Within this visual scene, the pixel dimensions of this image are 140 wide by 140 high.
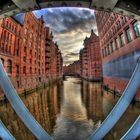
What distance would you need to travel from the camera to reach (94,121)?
12.8 m

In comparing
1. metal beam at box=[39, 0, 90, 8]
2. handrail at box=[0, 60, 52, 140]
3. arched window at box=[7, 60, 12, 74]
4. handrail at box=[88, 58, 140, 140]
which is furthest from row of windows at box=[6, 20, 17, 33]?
handrail at box=[88, 58, 140, 140]

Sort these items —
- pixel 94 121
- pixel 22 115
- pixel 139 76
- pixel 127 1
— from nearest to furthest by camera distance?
pixel 127 1 < pixel 139 76 < pixel 22 115 < pixel 94 121

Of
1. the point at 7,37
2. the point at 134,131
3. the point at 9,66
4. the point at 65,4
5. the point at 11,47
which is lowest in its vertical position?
the point at 134,131

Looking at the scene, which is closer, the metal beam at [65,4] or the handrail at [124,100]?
the metal beam at [65,4]

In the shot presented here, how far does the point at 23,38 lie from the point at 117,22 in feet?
61.9

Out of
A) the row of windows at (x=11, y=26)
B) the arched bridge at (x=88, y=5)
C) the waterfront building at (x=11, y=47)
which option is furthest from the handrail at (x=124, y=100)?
the row of windows at (x=11, y=26)

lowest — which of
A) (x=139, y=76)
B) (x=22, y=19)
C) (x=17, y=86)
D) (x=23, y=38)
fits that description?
(x=17, y=86)

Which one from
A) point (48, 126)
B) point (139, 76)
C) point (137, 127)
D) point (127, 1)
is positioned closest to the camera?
point (127, 1)

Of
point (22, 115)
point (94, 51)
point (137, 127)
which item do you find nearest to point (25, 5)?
point (22, 115)

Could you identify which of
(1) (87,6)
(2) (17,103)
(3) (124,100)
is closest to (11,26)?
(2) (17,103)

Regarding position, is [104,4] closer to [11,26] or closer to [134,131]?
[134,131]

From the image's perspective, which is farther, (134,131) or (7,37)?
(7,37)

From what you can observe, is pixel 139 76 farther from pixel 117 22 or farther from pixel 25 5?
pixel 117 22

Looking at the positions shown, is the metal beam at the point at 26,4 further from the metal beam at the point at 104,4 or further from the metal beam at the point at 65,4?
the metal beam at the point at 104,4
